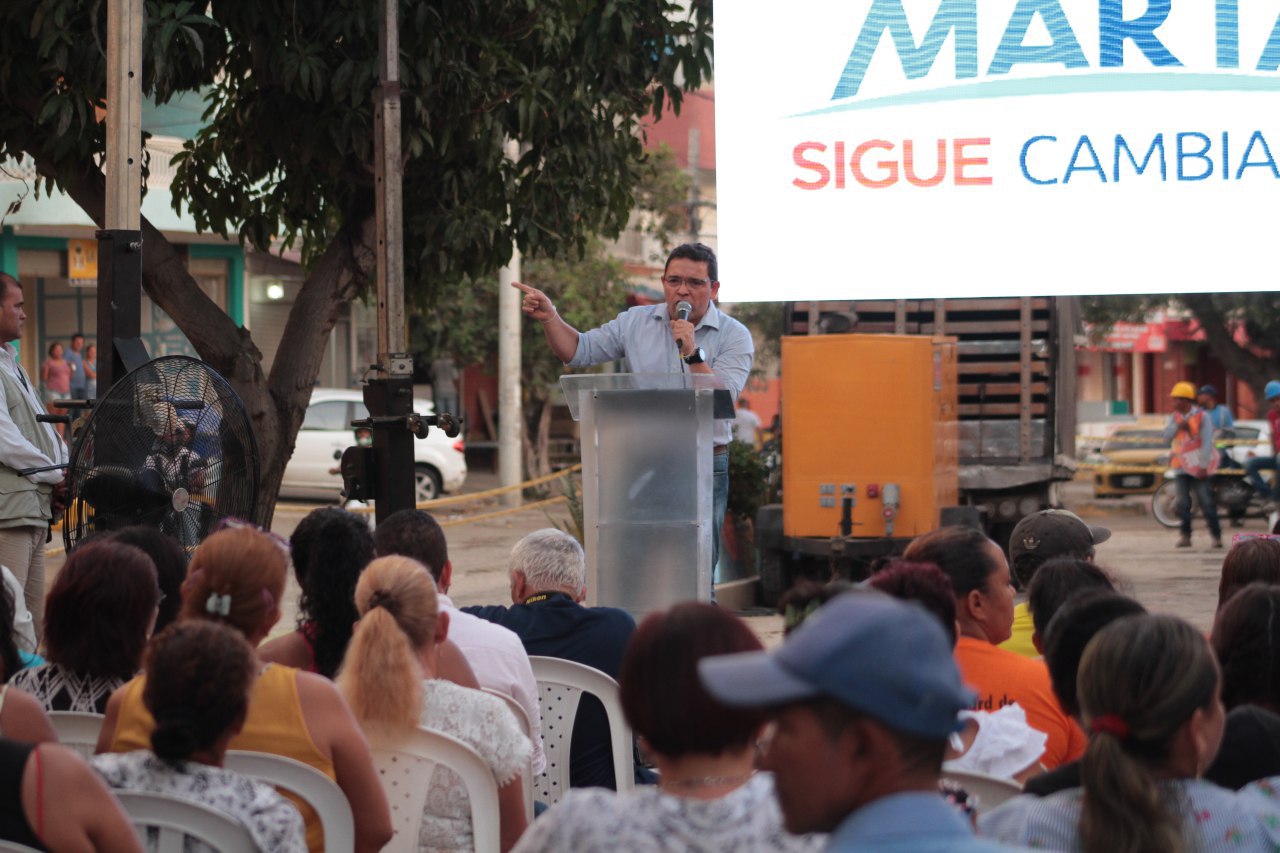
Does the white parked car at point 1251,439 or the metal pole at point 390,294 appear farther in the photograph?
the white parked car at point 1251,439

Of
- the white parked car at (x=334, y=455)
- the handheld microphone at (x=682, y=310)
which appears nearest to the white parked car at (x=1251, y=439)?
the white parked car at (x=334, y=455)

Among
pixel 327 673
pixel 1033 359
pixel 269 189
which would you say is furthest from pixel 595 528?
pixel 1033 359

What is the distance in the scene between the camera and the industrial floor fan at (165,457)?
5750 mm

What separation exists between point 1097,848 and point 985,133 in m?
5.78

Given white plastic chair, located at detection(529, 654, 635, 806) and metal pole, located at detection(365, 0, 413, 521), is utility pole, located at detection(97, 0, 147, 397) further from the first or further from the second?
white plastic chair, located at detection(529, 654, 635, 806)

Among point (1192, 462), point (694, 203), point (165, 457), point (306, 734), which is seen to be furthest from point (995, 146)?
point (694, 203)

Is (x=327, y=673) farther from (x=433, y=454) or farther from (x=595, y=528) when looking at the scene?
(x=433, y=454)

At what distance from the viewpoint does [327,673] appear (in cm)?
416

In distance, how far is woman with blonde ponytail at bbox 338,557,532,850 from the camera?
11.7ft

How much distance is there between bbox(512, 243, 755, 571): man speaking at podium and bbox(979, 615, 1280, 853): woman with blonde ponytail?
3.86 metres

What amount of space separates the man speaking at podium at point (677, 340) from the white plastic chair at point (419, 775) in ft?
9.56

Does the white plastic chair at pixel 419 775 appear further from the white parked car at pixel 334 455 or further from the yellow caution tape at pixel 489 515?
the white parked car at pixel 334 455

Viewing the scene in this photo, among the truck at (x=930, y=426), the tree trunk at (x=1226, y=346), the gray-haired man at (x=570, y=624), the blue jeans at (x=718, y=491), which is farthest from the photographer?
the tree trunk at (x=1226, y=346)

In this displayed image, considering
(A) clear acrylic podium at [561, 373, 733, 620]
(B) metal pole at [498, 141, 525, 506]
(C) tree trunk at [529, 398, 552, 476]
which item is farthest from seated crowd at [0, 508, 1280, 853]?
(C) tree trunk at [529, 398, 552, 476]
